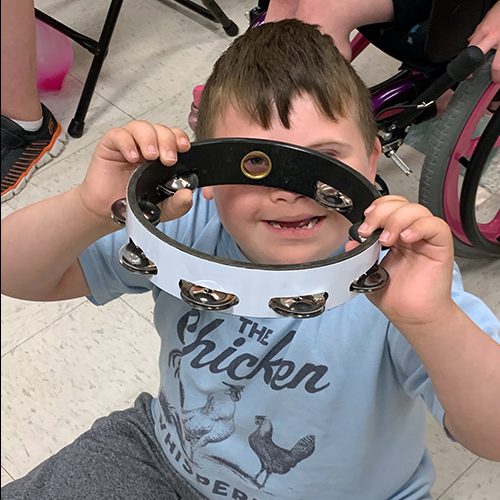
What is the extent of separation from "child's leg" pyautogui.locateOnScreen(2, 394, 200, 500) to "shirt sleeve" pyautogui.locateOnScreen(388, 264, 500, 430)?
0.28 metres

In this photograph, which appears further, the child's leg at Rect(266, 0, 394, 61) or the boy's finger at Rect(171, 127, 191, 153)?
the child's leg at Rect(266, 0, 394, 61)

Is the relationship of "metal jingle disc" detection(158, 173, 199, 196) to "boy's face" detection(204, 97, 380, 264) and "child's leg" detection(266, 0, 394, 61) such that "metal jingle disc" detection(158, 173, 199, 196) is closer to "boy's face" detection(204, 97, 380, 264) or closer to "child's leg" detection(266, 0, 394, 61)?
"boy's face" detection(204, 97, 380, 264)

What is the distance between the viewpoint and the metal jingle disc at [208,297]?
0.48 metres

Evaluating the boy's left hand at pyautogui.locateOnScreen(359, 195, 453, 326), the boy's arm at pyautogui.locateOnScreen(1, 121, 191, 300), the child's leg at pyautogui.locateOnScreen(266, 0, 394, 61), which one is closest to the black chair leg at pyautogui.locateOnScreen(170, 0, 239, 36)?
the child's leg at pyautogui.locateOnScreen(266, 0, 394, 61)

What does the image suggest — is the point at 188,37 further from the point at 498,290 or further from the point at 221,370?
the point at 221,370

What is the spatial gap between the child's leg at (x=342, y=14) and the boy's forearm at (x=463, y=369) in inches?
23.8

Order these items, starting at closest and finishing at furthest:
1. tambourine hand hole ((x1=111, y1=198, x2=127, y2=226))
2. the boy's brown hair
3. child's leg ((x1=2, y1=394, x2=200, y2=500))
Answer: tambourine hand hole ((x1=111, y1=198, x2=127, y2=226)) → the boy's brown hair → child's leg ((x1=2, y1=394, x2=200, y2=500))

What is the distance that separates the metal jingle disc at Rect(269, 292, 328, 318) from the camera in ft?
1.56

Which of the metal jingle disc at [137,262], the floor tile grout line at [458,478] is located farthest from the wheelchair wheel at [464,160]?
the metal jingle disc at [137,262]

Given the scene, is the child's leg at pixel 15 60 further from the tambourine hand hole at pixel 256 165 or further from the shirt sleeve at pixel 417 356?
the shirt sleeve at pixel 417 356

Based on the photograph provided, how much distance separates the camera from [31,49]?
0.40 metres

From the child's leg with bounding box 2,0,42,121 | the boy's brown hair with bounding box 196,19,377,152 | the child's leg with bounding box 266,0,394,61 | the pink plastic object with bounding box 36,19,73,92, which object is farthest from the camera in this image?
the pink plastic object with bounding box 36,19,73,92

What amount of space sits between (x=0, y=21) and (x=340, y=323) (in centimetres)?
48

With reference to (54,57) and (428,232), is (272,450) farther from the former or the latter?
(54,57)
